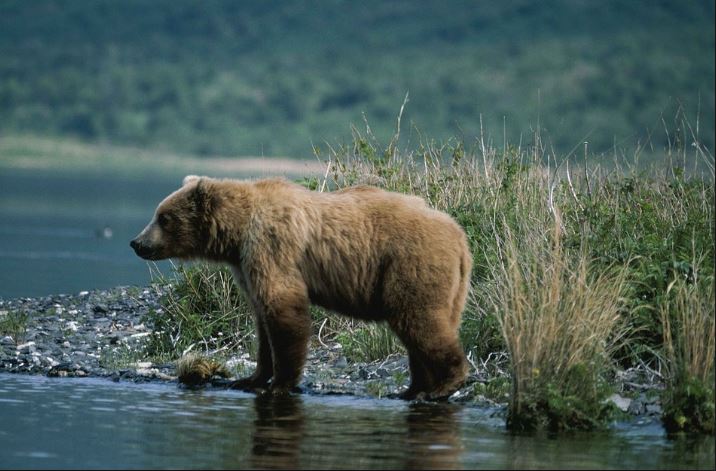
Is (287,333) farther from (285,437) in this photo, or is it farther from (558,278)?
(558,278)

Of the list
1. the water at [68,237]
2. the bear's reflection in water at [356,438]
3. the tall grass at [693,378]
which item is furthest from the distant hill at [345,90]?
the tall grass at [693,378]

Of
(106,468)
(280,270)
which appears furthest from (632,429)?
(106,468)

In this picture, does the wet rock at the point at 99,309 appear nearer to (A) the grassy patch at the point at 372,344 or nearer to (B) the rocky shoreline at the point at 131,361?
(B) the rocky shoreline at the point at 131,361

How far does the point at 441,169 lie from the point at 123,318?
401 cm

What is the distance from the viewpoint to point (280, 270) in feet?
34.3

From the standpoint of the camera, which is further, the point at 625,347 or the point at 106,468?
the point at 625,347

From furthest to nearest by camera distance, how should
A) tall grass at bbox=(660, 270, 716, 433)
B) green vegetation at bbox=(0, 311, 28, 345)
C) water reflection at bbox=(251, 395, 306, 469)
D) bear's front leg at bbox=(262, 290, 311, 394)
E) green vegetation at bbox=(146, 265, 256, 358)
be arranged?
green vegetation at bbox=(0, 311, 28, 345)
green vegetation at bbox=(146, 265, 256, 358)
bear's front leg at bbox=(262, 290, 311, 394)
tall grass at bbox=(660, 270, 716, 433)
water reflection at bbox=(251, 395, 306, 469)

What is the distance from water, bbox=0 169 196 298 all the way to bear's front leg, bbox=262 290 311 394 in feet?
37.5

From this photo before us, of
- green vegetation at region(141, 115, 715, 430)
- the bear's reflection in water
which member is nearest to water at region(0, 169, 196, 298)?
green vegetation at region(141, 115, 715, 430)

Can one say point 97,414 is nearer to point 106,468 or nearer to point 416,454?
point 106,468

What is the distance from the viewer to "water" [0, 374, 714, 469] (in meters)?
8.12

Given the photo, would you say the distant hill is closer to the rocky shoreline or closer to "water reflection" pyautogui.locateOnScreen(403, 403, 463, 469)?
the rocky shoreline

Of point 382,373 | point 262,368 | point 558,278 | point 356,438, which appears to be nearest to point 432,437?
point 356,438

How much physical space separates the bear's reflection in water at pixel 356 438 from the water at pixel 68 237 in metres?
12.4
